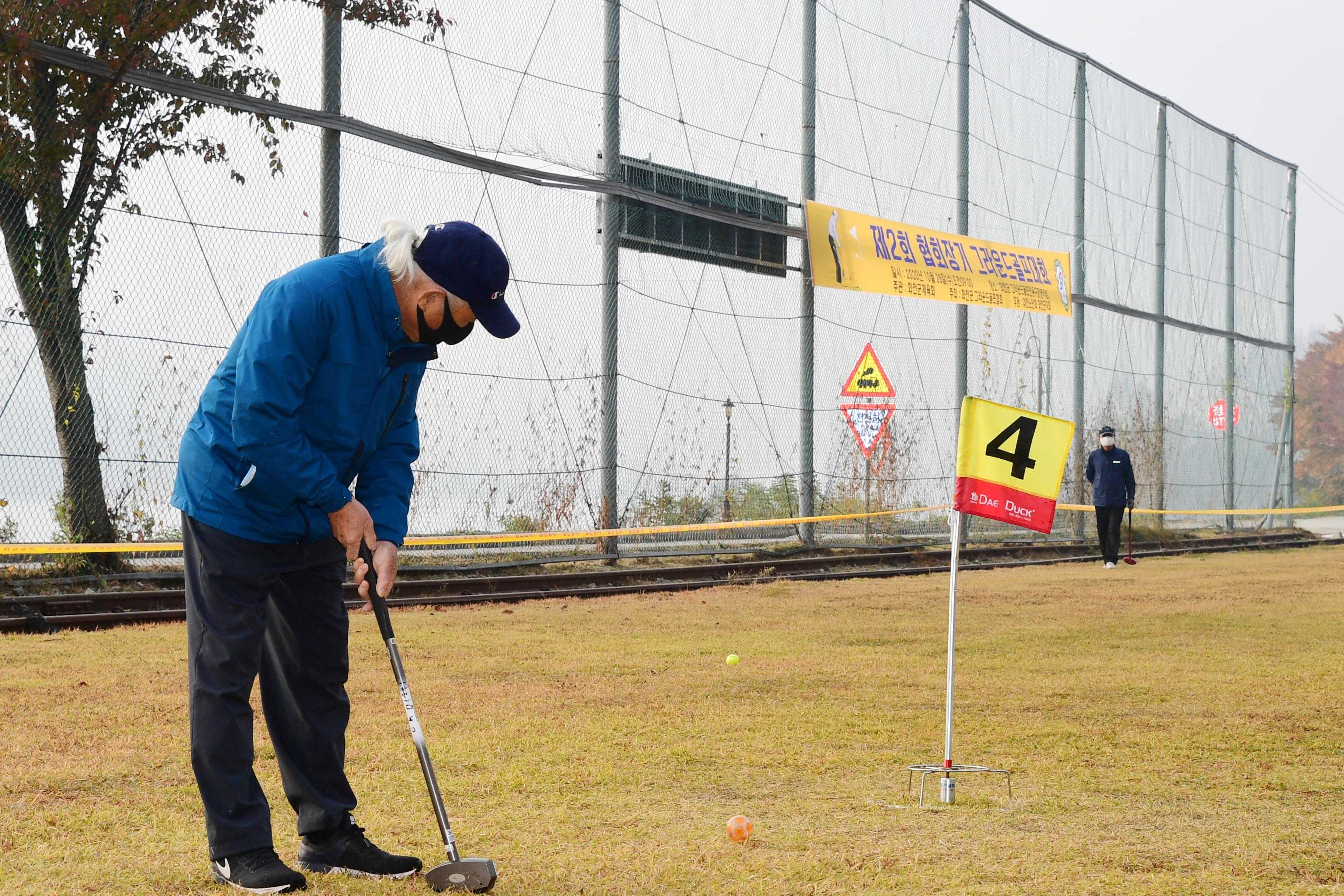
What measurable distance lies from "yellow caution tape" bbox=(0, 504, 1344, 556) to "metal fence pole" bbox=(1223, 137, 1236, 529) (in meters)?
8.60

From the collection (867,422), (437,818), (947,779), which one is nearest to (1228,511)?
(867,422)

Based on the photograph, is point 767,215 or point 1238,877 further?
point 767,215

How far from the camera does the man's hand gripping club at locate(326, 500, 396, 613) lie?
11.1ft

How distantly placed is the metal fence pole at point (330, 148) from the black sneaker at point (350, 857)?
904 cm

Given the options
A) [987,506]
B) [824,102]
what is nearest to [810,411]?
[824,102]

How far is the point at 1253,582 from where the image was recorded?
49.7 feet

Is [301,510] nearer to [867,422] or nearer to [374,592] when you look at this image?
[374,592]

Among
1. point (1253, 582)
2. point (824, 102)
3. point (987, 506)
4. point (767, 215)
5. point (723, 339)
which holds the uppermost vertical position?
point (824, 102)

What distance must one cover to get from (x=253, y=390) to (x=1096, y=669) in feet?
19.9

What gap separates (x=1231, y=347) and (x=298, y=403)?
3247cm

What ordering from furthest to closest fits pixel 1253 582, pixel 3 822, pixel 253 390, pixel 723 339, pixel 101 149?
pixel 723 339, pixel 1253 582, pixel 101 149, pixel 3 822, pixel 253 390

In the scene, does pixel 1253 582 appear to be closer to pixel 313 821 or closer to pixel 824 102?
pixel 824 102

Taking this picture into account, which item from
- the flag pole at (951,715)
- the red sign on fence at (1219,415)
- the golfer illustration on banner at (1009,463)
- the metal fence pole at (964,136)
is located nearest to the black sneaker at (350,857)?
the flag pole at (951,715)

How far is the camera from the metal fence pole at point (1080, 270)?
80.7 feet
